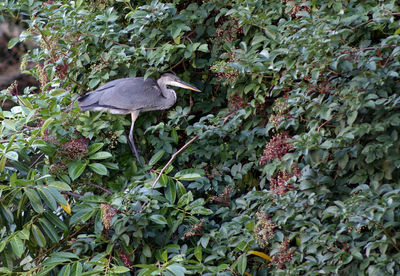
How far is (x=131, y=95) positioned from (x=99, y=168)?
0.43 meters

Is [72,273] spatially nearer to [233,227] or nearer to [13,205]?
[13,205]

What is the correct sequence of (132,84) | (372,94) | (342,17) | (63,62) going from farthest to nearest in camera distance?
(63,62), (132,84), (342,17), (372,94)

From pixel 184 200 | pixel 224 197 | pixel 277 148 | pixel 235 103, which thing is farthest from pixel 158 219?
pixel 235 103

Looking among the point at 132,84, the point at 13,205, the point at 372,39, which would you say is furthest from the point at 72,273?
the point at 372,39

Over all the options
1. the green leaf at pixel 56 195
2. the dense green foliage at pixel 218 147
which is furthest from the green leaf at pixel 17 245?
the green leaf at pixel 56 195

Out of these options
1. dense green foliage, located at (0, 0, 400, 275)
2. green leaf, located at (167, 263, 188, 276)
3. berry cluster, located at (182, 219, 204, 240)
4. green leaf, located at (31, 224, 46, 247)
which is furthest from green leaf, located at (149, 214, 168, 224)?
green leaf, located at (31, 224, 46, 247)

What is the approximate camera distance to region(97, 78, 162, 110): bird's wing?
10.7 ft

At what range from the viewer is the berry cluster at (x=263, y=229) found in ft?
8.96

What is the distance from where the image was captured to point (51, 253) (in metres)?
3.13

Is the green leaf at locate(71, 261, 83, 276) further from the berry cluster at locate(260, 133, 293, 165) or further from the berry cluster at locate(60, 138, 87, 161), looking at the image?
the berry cluster at locate(260, 133, 293, 165)

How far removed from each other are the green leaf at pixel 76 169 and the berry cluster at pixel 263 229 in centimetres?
96

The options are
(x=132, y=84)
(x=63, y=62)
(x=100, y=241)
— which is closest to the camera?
(x=100, y=241)

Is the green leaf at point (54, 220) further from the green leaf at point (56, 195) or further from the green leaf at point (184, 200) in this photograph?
the green leaf at point (184, 200)

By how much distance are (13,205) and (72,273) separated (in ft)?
1.75
